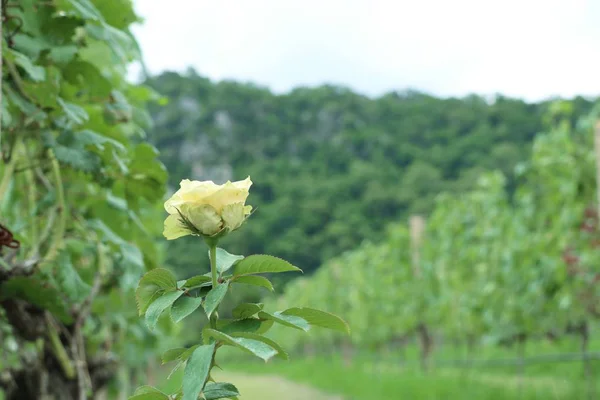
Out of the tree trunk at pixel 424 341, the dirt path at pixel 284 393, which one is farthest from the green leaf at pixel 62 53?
the tree trunk at pixel 424 341

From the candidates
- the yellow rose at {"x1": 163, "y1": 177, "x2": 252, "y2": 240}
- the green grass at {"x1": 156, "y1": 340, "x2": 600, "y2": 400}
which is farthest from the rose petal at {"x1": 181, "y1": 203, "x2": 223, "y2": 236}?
the green grass at {"x1": 156, "y1": 340, "x2": 600, "y2": 400}

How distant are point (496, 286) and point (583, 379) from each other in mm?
1271

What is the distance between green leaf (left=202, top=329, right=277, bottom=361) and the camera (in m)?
0.81

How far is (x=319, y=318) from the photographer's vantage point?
3.07 ft

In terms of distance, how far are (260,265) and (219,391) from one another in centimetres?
17

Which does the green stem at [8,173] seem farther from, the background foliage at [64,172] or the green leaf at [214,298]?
the green leaf at [214,298]

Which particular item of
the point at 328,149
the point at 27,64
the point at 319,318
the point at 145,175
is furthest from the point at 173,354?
the point at 328,149

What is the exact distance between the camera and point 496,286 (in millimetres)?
7996

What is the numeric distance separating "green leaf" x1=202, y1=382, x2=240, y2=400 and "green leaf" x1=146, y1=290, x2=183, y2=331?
0.12 m

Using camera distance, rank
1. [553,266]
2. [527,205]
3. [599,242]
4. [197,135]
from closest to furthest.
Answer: [599,242]
[553,266]
[527,205]
[197,135]

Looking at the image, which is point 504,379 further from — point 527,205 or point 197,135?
point 197,135

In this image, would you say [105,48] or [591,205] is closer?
[105,48]

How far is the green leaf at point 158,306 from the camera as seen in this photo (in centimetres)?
88

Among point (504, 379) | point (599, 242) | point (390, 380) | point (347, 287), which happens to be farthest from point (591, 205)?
point (347, 287)
